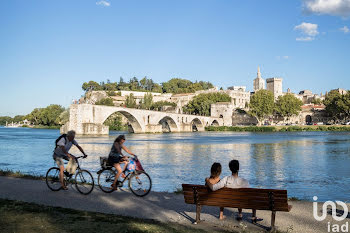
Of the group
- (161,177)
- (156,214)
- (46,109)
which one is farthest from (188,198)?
(46,109)

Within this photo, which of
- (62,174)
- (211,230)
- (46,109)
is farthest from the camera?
(46,109)

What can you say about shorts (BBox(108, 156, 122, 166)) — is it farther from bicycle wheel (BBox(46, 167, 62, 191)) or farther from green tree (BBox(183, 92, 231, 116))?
green tree (BBox(183, 92, 231, 116))

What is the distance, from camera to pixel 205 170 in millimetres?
17844

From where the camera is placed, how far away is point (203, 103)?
371 ft

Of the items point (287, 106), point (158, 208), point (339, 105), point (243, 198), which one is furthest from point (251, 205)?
point (287, 106)

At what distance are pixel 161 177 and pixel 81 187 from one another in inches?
253

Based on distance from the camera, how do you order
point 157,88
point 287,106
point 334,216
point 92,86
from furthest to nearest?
point 157,88 < point 92,86 < point 287,106 < point 334,216

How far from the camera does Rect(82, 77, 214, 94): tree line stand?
494ft

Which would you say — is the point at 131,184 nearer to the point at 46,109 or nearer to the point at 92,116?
the point at 92,116

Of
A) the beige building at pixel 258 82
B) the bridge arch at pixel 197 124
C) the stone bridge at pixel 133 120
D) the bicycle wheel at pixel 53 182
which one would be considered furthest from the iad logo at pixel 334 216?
the beige building at pixel 258 82

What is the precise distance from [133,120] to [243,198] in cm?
6507

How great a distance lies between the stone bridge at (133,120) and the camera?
5503cm

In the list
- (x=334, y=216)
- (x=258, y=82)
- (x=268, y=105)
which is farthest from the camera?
(x=258, y=82)

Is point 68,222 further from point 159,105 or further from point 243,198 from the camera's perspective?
point 159,105
